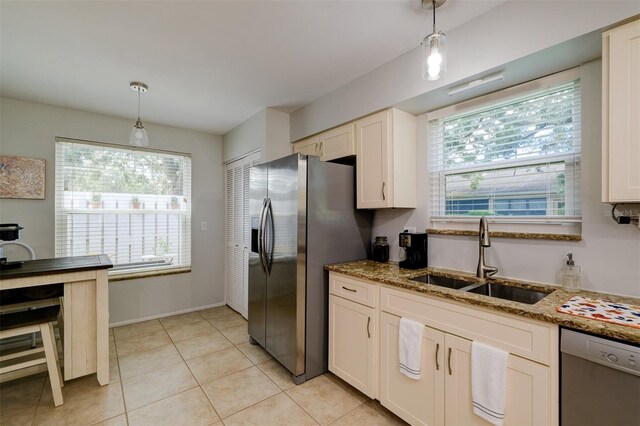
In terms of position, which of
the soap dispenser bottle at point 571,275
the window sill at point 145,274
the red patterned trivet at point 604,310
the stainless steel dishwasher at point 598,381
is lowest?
the window sill at point 145,274

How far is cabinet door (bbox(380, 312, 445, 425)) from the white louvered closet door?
2.18m

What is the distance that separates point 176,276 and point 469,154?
3783 millimetres

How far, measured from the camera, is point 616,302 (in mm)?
1360

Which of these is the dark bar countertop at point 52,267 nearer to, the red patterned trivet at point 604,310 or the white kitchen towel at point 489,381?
the white kitchen towel at point 489,381

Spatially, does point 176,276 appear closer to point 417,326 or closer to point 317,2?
point 417,326

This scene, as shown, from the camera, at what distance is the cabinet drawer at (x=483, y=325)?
1207mm

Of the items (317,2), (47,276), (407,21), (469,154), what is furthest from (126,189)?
(469,154)

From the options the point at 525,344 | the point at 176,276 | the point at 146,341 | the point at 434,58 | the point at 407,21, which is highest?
the point at 407,21

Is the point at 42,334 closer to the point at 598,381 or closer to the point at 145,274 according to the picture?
the point at 145,274

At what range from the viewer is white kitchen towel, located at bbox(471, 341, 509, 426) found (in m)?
1.30

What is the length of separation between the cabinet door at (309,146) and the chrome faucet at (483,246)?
65.5 inches

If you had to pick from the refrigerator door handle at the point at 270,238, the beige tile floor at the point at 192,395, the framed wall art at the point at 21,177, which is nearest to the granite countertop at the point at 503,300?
the refrigerator door handle at the point at 270,238

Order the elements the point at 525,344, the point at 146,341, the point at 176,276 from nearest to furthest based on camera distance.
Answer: the point at 525,344 → the point at 146,341 → the point at 176,276

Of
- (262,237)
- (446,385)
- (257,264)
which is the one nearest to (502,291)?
(446,385)
